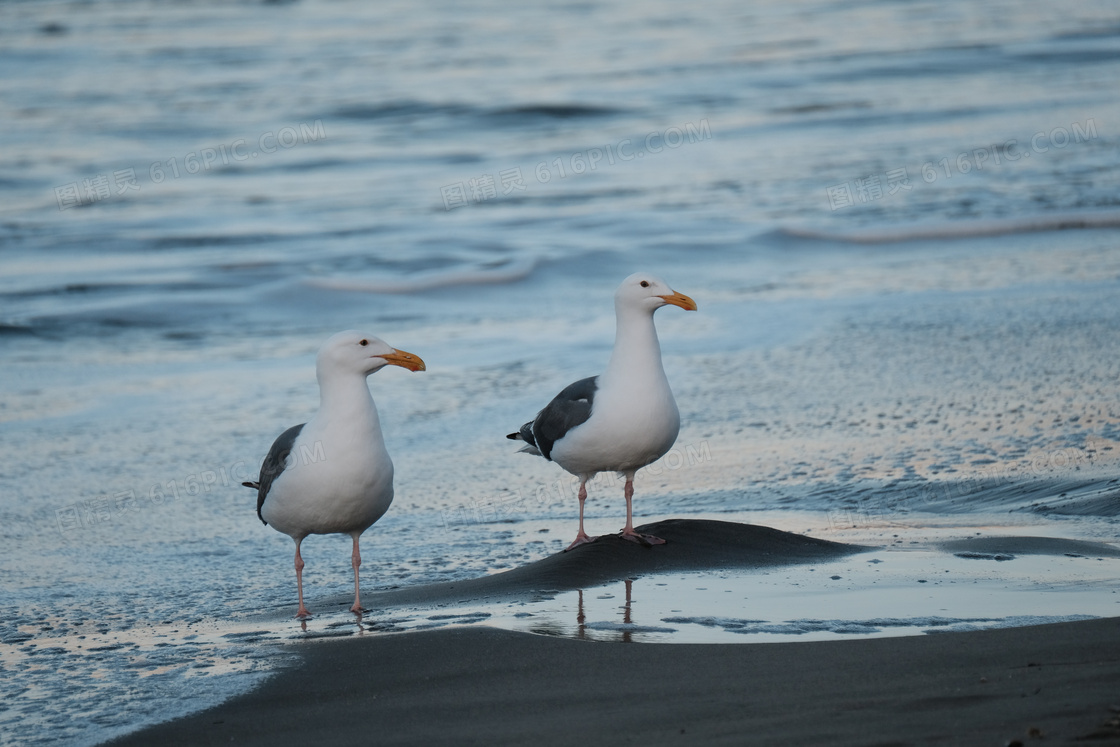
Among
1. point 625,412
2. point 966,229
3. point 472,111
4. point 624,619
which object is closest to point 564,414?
point 625,412

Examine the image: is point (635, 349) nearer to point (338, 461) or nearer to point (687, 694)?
point (338, 461)

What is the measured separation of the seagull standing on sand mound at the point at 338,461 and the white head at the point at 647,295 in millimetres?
1186

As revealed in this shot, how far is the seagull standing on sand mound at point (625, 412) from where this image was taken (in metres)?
5.94

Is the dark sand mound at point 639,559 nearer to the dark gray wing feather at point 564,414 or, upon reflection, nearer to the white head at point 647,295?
the dark gray wing feather at point 564,414

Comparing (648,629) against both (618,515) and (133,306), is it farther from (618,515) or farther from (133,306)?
(133,306)

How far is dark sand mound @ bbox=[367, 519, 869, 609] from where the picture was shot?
539cm

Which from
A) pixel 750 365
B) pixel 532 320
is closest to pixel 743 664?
pixel 750 365

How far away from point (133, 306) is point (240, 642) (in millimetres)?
9212

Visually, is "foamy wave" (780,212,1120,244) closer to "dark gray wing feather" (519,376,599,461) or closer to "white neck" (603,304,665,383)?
"white neck" (603,304,665,383)

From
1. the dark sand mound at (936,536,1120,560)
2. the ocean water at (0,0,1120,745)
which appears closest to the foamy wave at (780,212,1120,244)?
the ocean water at (0,0,1120,745)

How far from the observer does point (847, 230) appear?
14898 millimetres

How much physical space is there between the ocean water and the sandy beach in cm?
43

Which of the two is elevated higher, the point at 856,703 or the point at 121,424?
the point at 121,424

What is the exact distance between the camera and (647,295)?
6262mm
